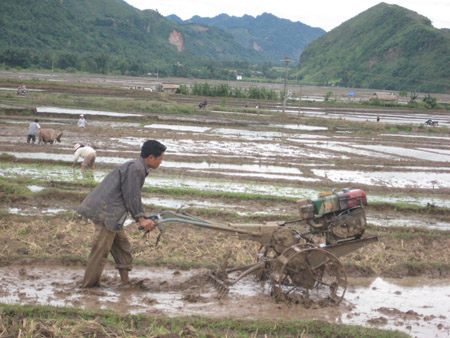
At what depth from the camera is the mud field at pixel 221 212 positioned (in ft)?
18.3

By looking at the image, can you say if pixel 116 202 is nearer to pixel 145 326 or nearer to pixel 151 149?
pixel 151 149

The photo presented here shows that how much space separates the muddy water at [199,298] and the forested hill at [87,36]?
65.4 meters

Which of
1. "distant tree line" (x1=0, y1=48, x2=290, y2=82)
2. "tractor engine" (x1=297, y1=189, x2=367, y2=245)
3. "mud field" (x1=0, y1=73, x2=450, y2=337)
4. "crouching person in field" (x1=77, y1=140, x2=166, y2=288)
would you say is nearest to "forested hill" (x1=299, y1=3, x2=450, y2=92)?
"distant tree line" (x1=0, y1=48, x2=290, y2=82)

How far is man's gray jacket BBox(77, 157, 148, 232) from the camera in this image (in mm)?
5203

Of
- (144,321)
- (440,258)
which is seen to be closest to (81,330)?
(144,321)

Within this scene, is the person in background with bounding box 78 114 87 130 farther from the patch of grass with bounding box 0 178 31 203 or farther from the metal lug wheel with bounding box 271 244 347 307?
Answer: the metal lug wheel with bounding box 271 244 347 307

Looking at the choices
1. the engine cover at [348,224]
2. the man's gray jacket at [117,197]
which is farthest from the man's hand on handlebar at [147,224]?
the engine cover at [348,224]

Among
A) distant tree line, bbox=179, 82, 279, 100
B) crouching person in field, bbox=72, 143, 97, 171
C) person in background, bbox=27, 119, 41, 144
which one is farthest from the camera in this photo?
distant tree line, bbox=179, 82, 279, 100

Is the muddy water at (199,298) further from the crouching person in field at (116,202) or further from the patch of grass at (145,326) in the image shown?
the crouching person in field at (116,202)

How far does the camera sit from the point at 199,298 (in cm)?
554

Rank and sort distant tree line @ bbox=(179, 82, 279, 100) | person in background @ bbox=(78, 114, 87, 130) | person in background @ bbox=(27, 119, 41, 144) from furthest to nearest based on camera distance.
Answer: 1. distant tree line @ bbox=(179, 82, 279, 100)
2. person in background @ bbox=(78, 114, 87, 130)
3. person in background @ bbox=(27, 119, 41, 144)

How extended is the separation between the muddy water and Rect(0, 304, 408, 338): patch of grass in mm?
302

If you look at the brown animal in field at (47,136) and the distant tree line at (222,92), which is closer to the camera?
the brown animal in field at (47,136)

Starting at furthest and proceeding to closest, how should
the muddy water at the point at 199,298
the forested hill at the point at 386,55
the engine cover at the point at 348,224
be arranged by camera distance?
the forested hill at the point at 386,55 < the engine cover at the point at 348,224 < the muddy water at the point at 199,298
